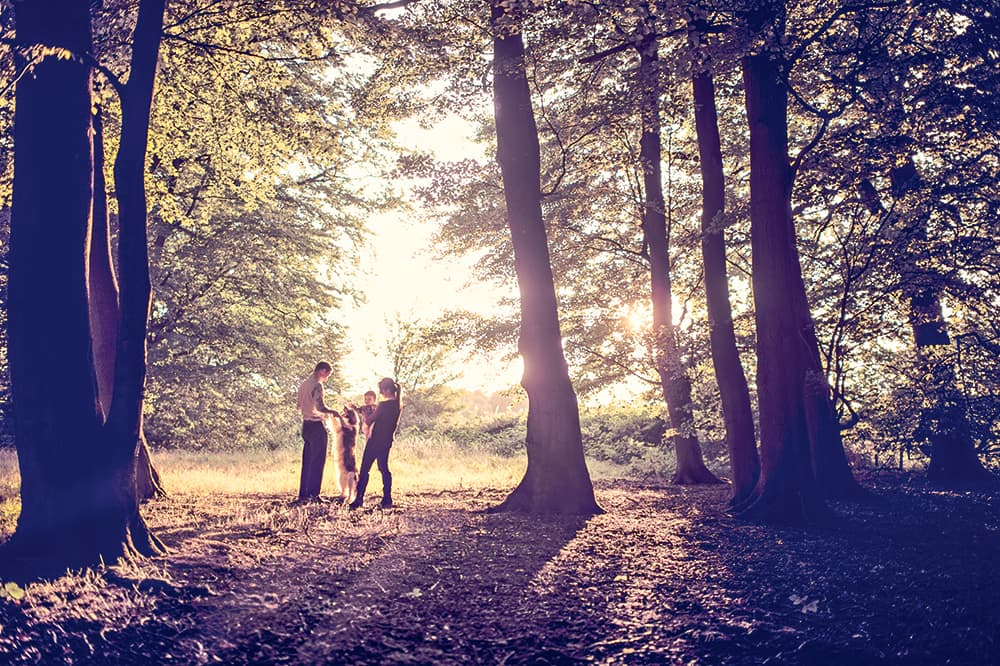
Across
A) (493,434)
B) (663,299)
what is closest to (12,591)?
(663,299)

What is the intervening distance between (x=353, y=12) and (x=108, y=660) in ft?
25.7

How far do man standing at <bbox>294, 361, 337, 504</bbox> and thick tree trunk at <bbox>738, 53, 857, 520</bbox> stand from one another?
21.7 feet

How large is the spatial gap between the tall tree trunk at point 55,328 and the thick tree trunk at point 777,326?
27.1ft

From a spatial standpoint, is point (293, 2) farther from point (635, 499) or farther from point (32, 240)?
point (635, 499)

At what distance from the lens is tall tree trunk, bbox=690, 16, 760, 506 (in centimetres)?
1168

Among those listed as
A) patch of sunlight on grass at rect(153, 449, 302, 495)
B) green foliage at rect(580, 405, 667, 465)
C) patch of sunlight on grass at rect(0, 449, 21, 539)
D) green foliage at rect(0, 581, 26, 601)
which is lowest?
green foliage at rect(580, 405, 667, 465)

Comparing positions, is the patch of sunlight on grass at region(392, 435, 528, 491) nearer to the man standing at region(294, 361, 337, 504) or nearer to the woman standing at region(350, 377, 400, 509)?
the man standing at region(294, 361, 337, 504)

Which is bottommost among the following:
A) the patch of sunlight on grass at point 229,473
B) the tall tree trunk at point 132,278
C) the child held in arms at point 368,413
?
the patch of sunlight on grass at point 229,473

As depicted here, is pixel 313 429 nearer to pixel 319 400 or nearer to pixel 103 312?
pixel 319 400

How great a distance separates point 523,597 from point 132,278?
4.88 metres

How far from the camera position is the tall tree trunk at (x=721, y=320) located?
460 inches

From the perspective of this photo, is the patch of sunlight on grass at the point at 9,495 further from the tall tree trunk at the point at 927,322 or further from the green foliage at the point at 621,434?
the green foliage at the point at 621,434

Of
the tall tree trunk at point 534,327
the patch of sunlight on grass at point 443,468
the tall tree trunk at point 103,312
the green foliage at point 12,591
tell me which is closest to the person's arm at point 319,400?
the tall tree trunk at point 103,312

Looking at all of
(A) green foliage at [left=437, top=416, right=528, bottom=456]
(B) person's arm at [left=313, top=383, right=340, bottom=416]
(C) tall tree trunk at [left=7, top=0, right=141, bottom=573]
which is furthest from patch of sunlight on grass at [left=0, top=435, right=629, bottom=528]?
(A) green foliage at [left=437, top=416, right=528, bottom=456]
